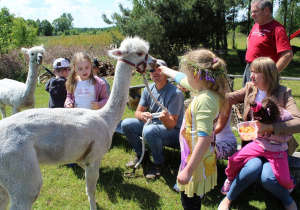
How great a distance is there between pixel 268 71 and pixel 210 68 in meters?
0.87

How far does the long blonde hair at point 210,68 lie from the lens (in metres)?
1.85

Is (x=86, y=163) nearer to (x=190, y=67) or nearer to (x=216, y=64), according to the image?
(x=190, y=67)

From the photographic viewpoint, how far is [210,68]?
186cm

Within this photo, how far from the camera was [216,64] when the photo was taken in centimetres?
185

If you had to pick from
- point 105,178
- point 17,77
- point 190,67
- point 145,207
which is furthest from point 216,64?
point 17,77

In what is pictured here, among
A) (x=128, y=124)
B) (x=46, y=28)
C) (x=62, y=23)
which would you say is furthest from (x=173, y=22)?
(x=62, y=23)

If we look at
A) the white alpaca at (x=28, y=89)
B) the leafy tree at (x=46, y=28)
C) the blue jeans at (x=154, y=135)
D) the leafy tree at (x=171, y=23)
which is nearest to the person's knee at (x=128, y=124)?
the blue jeans at (x=154, y=135)

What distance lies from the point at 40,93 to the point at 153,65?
7.50 metres

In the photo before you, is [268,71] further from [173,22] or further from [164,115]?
[173,22]

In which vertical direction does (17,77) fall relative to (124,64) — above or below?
below

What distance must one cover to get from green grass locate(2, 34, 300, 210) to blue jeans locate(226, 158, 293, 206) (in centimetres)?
36

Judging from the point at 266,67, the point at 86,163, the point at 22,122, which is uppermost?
the point at 266,67

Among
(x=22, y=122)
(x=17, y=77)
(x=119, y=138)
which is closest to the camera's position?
(x=22, y=122)

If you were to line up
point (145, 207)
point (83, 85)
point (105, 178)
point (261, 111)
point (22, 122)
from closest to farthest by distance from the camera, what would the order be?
point (22, 122) → point (261, 111) → point (145, 207) → point (83, 85) → point (105, 178)
